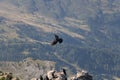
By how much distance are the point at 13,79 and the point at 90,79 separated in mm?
21376

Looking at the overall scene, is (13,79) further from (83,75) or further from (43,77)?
(83,75)

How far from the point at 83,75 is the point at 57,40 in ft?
76.2

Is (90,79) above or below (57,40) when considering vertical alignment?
below

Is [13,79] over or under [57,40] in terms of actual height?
under

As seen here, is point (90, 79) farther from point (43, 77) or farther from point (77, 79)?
point (43, 77)

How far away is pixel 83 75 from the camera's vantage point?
336 feet

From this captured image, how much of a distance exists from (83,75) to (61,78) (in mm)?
12187

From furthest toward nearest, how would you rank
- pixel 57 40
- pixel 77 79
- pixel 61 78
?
1. pixel 77 79
2. pixel 61 78
3. pixel 57 40

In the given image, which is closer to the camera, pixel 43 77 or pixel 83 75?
pixel 43 77

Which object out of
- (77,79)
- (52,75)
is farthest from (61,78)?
(77,79)

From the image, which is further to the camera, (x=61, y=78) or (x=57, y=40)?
(x=61, y=78)

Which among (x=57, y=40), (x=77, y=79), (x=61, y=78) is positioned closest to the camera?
(x=57, y=40)

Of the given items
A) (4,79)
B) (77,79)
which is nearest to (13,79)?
(4,79)

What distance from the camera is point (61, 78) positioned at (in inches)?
3615
